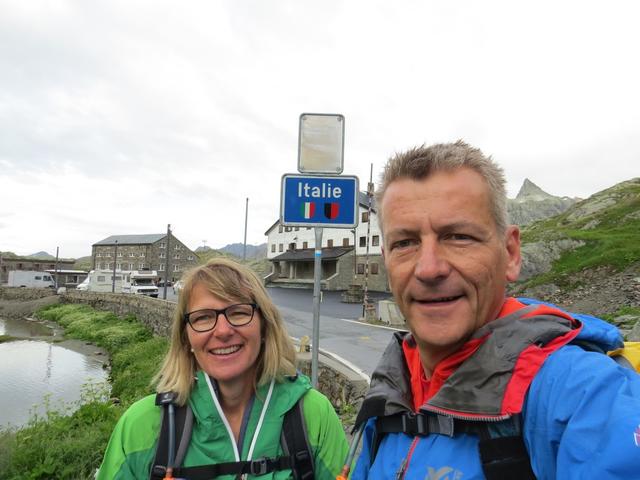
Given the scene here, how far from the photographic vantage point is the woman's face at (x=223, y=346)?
7.48 ft

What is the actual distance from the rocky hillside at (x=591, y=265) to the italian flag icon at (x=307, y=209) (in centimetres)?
1158

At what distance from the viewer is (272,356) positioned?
2424mm

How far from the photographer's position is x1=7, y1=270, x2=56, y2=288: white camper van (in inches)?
2473

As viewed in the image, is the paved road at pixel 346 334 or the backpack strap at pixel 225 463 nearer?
the backpack strap at pixel 225 463

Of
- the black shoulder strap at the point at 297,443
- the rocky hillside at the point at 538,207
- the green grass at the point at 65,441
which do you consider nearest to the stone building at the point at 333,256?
the green grass at the point at 65,441

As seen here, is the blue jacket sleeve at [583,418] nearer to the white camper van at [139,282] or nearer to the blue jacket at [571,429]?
the blue jacket at [571,429]

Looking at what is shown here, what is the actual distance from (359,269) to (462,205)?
3787 centimetres

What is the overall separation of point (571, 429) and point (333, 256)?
3852 centimetres

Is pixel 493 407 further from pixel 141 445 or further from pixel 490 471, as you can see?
pixel 141 445

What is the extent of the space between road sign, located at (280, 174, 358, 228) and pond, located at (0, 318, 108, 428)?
35.0 feet

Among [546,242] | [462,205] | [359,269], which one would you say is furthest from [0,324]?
[462,205]

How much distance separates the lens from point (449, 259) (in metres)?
1.43

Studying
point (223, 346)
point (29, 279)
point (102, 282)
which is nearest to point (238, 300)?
point (223, 346)

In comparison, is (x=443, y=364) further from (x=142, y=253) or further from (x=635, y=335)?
(x=142, y=253)
